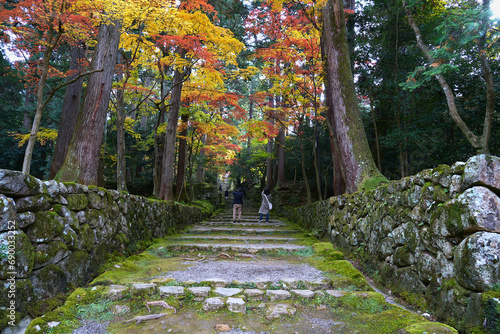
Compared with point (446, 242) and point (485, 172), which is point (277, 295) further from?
point (485, 172)

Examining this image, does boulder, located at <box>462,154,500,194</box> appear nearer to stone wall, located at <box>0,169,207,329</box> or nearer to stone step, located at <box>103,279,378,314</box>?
stone step, located at <box>103,279,378,314</box>

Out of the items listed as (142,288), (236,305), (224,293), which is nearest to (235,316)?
(236,305)

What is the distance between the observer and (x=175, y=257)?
16.5ft

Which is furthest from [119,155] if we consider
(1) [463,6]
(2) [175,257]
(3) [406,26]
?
(3) [406,26]

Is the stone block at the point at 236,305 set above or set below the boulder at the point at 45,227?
below

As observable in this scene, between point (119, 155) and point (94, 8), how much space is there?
3.16 metres

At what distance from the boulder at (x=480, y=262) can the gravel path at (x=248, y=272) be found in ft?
6.01

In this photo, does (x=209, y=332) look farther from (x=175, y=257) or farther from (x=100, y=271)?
(x=175, y=257)

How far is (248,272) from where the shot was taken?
3990 mm

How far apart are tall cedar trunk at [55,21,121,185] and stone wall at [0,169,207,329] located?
0.65 metres

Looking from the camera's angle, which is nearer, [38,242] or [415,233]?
[38,242]

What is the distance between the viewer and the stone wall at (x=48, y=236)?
2211mm

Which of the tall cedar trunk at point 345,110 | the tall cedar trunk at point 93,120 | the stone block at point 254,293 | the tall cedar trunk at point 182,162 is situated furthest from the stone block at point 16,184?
the tall cedar trunk at point 182,162

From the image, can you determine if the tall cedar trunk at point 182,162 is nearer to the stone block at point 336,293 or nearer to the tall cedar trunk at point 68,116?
the tall cedar trunk at point 68,116
